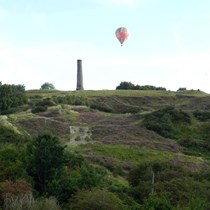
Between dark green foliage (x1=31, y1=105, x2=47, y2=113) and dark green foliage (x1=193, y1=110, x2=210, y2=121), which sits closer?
dark green foliage (x1=193, y1=110, x2=210, y2=121)

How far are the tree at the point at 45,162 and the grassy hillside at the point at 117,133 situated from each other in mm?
4947

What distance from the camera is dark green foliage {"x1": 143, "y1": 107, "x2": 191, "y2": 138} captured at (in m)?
68.0

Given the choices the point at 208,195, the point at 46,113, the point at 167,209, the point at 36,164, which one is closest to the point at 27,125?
the point at 46,113

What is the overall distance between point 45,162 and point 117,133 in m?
23.5

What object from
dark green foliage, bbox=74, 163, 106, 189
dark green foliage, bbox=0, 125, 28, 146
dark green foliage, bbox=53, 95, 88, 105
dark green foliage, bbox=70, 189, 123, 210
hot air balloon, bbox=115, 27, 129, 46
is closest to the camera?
dark green foliage, bbox=70, 189, 123, 210

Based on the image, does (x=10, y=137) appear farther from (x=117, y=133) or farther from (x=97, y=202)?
(x=97, y=202)

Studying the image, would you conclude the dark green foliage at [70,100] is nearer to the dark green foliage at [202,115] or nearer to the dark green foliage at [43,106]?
the dark green foliage at [43,106]

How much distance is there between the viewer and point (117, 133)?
213ft

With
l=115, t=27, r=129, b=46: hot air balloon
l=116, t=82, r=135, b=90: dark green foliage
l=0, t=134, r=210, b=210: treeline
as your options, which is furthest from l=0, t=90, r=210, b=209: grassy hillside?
l=116, t=82, r=135, b=90: dark green foliage

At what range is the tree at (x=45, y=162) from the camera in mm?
41903

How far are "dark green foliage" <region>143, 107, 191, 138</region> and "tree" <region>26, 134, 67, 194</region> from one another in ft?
85.2

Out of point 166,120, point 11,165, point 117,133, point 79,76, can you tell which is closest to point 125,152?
point 117,133

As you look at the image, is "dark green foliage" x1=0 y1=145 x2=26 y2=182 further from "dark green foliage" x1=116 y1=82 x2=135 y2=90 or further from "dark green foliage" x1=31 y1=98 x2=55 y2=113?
"dark green foliage" x1=116 y1=82 x2=135 y2=90

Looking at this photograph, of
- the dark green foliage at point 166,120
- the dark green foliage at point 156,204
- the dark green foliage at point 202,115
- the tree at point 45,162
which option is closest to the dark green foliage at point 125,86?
the dark green foliage at point 202,115
